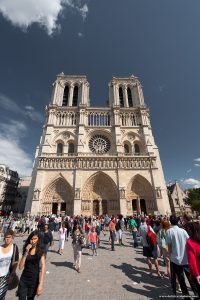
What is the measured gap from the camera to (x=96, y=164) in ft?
77.2

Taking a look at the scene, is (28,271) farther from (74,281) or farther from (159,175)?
(159,175)

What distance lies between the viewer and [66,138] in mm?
26922

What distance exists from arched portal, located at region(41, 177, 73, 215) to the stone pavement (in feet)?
51.0

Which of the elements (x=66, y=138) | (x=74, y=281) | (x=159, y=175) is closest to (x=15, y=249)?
(x=74, y=281)

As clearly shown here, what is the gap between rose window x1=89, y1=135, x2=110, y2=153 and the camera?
88.7 feet

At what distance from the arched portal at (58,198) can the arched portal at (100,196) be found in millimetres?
2006

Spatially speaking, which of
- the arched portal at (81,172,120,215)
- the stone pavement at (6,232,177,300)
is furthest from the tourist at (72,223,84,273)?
the arched portal at (81,172,120,215)

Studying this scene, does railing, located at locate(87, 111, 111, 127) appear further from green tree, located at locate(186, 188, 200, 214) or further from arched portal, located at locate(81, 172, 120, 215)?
green tree, located at locate(186, 188, 200, 214)

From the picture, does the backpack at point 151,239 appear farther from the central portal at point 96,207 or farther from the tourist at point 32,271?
the central portal at point 96,207

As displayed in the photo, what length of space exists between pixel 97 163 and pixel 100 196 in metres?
4.75

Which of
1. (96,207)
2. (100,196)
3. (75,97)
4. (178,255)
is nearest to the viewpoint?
(178,255)

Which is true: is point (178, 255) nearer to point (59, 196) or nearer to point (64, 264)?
point (64, 264)

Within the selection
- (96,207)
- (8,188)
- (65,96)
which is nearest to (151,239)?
(96,207)

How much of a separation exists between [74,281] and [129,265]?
2424 millimetres
